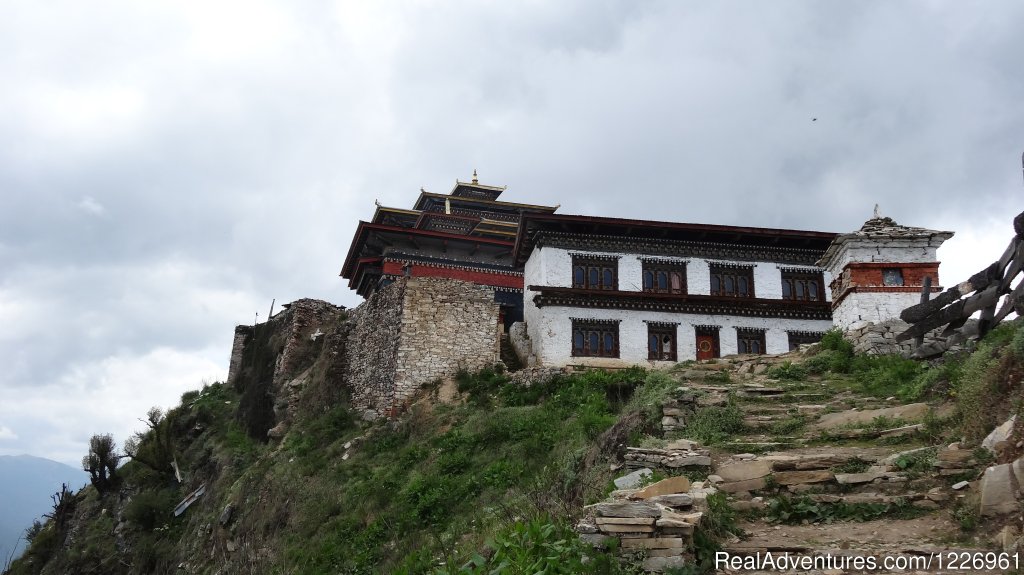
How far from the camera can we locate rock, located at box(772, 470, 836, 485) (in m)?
9.80

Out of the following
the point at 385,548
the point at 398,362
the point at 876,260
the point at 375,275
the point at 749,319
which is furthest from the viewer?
the point at 375,275

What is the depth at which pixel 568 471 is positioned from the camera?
12.7 m

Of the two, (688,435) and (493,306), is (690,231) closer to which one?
(493,306)

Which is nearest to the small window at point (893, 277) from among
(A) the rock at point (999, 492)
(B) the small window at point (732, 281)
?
(A) the rock at point (999, 492)

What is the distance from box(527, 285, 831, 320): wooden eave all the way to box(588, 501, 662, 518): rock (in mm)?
19583

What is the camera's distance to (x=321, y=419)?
77.9 ft

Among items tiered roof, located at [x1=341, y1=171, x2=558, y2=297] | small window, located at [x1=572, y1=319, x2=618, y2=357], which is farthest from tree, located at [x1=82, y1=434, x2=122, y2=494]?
small window, located at [x1=572, y1=319, x2=618, y2=357]

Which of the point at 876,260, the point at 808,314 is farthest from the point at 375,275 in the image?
the point at 876,260

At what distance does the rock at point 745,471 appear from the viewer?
399 inches

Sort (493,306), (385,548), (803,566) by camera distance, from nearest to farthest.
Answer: (803,566), (385,548), (493,306)

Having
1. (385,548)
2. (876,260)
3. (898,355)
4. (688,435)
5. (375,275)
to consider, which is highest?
(375,275)

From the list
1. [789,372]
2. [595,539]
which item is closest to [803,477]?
[595,539]

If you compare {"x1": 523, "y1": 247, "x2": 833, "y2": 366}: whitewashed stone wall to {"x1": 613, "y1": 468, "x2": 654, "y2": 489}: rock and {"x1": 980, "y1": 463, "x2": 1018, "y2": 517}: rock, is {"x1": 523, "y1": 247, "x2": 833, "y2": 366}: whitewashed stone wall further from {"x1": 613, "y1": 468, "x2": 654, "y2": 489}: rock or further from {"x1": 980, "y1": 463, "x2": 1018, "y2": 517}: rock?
{"x1": 980, "y1": 463, "x2": 1018, "y2": 517}: rock

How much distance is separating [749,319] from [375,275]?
17.5 meters
